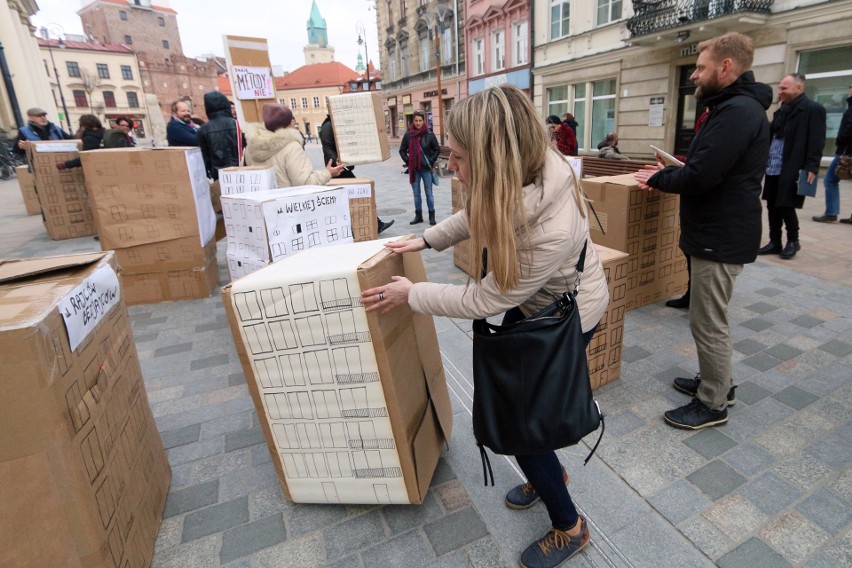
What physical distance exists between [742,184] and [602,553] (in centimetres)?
180

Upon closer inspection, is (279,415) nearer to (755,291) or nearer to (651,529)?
(651,529)

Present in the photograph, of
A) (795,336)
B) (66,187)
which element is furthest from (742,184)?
(66,187)

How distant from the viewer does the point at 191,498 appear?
2205 mm

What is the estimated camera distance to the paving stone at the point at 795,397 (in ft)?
8.68

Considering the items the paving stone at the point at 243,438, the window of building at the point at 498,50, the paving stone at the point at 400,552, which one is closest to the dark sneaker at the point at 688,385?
the paving stone at the point at 400,552

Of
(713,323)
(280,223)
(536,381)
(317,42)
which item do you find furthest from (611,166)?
(317,42)

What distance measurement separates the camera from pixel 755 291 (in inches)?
166

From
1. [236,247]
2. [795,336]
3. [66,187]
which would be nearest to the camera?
[236,247]

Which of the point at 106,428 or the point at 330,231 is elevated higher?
the point at 330,231

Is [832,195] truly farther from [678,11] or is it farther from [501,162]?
[678,11]

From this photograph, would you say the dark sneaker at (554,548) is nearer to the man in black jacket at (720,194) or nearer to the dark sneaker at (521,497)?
the dark sneaker at (521,497)

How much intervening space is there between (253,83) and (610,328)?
14.0ft

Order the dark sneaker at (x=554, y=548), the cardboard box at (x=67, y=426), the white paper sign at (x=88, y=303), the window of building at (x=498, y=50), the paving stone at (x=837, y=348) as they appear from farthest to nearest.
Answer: the window of building at (x=498, y=50)
the paving stone at (x=837, y=348)
the dark sneaker at (x=554, y=548)
the white paper sign at (x=88, y=303)
the cardboard box at (x=67, y=426)

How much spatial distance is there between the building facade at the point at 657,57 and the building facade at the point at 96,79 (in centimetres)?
5054
